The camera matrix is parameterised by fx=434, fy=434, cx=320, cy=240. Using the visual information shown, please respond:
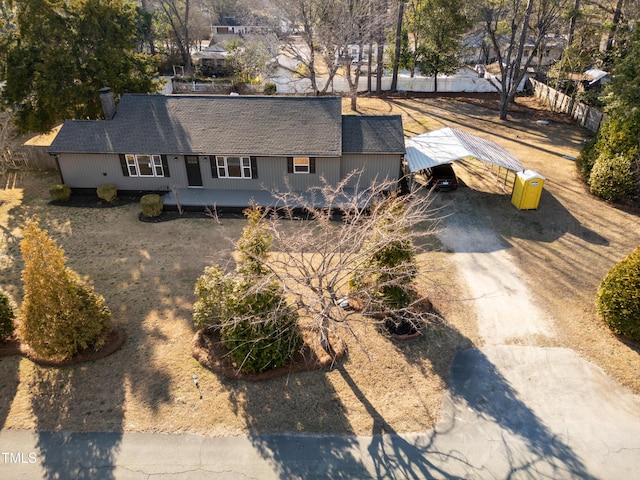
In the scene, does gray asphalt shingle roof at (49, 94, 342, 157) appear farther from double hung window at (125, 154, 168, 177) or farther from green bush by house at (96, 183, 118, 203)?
green bush by house at (96, 183, 118, 203)

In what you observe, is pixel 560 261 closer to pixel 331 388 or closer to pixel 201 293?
pixel 331 388

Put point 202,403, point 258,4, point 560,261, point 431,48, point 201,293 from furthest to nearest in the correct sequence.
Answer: point 258,4 < point 431,48 < point 560,261 < point 201,293 < point 202,403

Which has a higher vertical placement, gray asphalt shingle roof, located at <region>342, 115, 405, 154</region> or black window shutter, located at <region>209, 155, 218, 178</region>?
gray asphalt shingle roof, located at <region>342, 115, 405, 154</region>

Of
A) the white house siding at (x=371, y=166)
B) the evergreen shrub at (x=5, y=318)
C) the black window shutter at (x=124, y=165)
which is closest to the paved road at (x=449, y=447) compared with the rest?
the evergreen shrub at (x=5, y=318)

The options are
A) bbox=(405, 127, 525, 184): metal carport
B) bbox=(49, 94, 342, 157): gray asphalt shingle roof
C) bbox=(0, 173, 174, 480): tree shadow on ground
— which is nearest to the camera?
bbox=(0, 173, 174, 480): tree shadow on ground

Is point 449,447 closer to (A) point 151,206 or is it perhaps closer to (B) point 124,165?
(A) point 151,206

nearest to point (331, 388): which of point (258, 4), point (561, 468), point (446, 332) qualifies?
point (446, 332)

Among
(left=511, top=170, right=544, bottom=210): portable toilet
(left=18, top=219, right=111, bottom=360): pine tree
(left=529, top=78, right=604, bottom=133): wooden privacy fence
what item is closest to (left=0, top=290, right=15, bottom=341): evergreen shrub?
(left=18, top=219, right=111, bottom=360): pine tree

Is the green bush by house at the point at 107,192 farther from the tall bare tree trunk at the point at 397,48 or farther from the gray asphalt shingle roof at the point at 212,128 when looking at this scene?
the tall bare tree trunk at the point at 397,48
